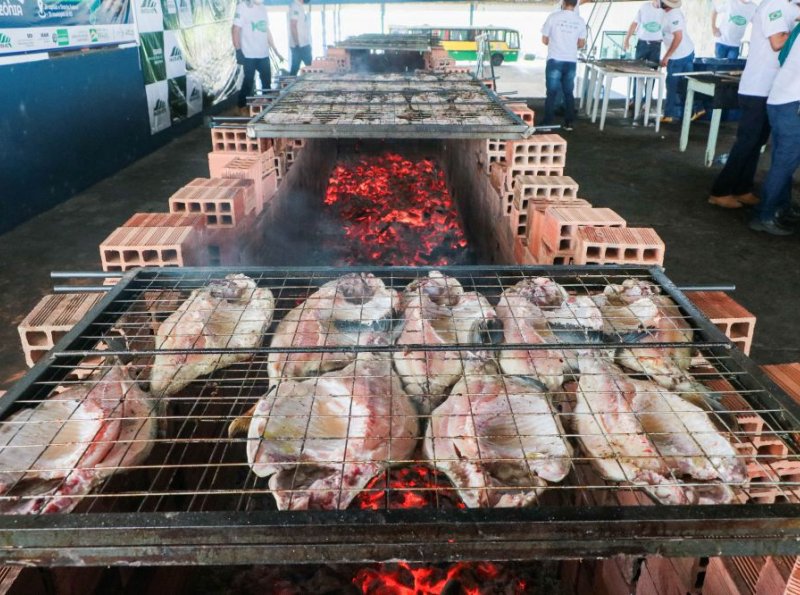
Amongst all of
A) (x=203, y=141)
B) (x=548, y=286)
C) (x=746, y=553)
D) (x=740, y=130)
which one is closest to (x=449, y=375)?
(x=548, y=286)

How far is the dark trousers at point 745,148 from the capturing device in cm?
711

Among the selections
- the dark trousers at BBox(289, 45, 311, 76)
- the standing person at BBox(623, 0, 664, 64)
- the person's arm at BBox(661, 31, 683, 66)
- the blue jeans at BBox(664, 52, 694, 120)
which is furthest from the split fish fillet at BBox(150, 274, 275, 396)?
the standing person at BBox(623, 0, 664, 64)

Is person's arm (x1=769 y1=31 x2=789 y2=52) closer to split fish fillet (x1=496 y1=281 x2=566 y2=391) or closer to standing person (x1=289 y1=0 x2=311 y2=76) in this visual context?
split fish fillet (x1=496 y1=281 x2=566 y2=391)

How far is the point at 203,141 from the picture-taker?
38.4 feet

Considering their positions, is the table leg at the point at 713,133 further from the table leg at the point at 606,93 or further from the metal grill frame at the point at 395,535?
the metal grill frame at the point at 395,535

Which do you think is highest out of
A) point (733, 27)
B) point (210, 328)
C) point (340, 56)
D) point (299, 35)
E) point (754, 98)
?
point (733, 27)

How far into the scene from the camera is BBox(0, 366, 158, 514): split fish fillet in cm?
186

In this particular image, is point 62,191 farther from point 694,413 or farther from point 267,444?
point 694,413

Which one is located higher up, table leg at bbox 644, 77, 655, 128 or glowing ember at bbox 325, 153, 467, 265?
table leg at bbox 644, 77, 655, 128

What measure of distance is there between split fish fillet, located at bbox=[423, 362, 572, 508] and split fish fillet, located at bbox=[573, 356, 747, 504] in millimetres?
133

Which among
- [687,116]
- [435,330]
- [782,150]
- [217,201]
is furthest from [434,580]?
[687,116]

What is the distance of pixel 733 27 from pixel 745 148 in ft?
26.9

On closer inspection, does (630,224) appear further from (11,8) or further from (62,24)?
(62,24)

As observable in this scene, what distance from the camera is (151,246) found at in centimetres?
336
